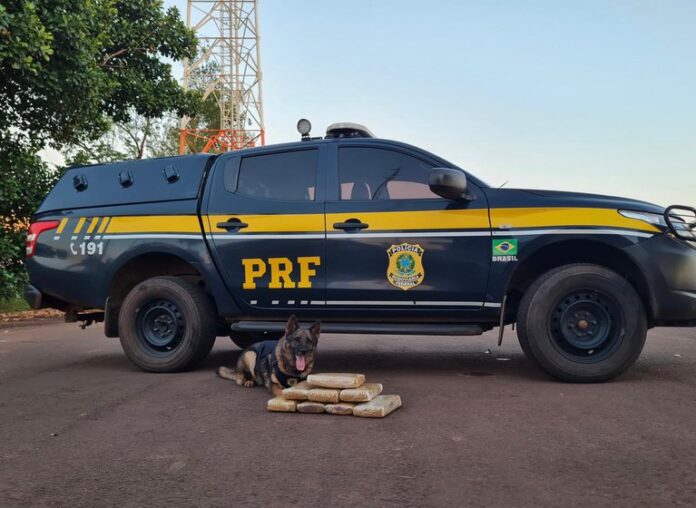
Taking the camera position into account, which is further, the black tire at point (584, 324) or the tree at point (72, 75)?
the tree at point (72, 75)

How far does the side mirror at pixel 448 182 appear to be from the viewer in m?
5.21

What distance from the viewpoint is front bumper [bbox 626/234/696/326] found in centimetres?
511

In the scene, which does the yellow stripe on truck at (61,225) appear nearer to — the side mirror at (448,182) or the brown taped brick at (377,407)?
the side mirror at (448,182)

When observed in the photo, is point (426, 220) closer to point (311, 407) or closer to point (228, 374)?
point (311, 407)

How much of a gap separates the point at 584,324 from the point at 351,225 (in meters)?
2.02

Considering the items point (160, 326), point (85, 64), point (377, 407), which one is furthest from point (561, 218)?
point (85, 64)

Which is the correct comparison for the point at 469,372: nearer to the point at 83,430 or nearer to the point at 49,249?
the point at 83,430

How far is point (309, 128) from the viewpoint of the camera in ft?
21.4

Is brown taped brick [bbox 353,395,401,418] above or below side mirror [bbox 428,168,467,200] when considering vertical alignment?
below

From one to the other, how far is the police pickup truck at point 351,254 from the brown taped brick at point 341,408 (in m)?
1.15

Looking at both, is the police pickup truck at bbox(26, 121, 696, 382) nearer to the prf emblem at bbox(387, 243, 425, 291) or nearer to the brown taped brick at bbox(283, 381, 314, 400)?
the prf emblem at bbox(387, 243, 425, 291)

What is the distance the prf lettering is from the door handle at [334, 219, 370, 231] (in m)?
0.33

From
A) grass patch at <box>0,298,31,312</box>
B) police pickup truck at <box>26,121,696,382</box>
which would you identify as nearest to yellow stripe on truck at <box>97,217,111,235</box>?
police pickup truck at <box>26,121,696,382</box>

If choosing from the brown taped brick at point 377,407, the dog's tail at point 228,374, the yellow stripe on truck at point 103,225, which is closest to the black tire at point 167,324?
the dog's tail at point 228,374
